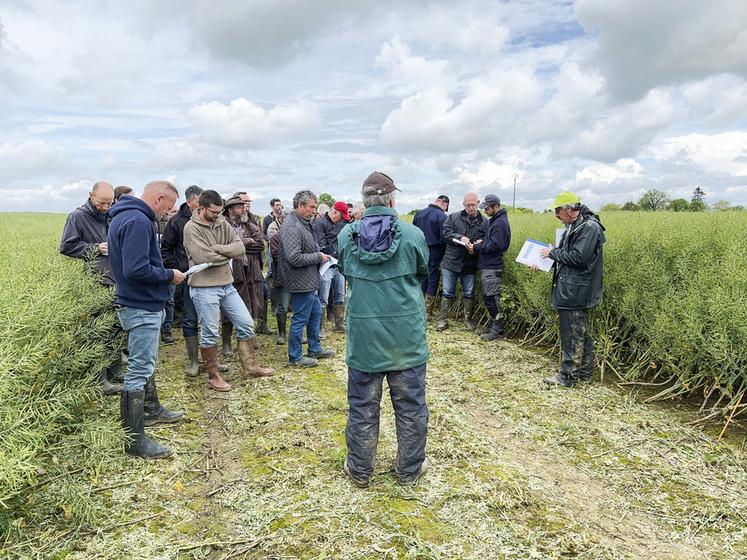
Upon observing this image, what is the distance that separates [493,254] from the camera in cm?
825

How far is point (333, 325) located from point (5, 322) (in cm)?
634

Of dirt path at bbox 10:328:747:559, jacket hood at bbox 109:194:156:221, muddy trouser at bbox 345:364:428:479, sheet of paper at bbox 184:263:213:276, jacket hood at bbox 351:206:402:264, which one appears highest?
jacket hood at bbox 109:194:156:221

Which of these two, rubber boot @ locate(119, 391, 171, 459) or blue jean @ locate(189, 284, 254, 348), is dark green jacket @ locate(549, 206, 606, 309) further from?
rubber boot @ locate(119, 391, 171, 459)

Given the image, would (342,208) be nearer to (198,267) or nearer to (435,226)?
(435,226)

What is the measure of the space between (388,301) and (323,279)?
4.44 metres

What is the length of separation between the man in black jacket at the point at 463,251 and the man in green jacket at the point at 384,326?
492 centimetres

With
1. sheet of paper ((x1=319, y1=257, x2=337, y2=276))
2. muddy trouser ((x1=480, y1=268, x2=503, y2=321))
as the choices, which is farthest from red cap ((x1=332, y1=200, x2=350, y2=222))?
muddy trouser ((x1=480, y1=268, x2=503, y2=321))

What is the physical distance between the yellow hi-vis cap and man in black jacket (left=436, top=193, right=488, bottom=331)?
108 inches

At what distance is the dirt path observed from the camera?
3.17 metres

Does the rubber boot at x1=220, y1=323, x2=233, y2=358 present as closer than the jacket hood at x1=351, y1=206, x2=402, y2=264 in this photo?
No

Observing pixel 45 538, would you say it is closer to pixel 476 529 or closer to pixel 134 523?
pixel 134 523

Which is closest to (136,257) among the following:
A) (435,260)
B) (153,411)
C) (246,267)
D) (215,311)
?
(215,311)

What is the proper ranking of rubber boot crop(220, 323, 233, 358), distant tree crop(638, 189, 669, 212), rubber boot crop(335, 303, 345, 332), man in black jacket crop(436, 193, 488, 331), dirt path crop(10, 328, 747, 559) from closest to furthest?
dirt path crop(10, 328, 747, 559) < rubber boot crop(220, 323, 233, 358) < man in black jacket crop(436, 193, 488, 331) < rubber boot crop(335, 303, 345, 332) < distant tree crop(638, 189, 669, 212)

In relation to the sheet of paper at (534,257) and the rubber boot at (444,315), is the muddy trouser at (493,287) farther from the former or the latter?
the sheet of paper at (534,257)
